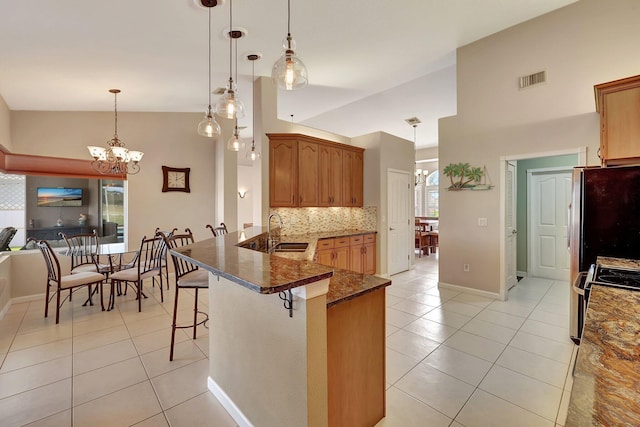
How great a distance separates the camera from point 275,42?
136 inches

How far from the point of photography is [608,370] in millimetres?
768

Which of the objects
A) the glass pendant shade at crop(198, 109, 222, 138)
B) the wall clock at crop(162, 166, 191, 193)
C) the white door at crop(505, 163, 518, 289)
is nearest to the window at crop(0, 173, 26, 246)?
the wall clock at crop(162, 166, 191, 193)

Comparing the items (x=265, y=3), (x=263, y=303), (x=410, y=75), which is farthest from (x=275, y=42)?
(x=263, y=303)

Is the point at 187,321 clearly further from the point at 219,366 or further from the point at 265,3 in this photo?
the point at 265,3

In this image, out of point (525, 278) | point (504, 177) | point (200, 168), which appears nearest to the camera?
point (504, 177)

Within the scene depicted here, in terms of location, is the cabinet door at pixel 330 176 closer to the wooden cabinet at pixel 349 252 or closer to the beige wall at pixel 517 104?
the wooden cabinet at pixel 349 252

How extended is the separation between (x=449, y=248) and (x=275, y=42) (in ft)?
13.2

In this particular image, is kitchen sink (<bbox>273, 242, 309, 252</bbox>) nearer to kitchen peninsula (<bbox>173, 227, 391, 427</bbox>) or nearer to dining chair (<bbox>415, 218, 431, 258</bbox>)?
kitchen peninsula (<bbox>173, 227, 391, 427</bbox>)

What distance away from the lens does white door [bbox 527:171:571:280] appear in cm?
500

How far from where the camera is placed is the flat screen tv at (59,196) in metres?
5.65

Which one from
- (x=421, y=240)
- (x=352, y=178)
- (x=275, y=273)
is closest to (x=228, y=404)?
(x=275, y=273)

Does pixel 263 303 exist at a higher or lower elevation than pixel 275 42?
lower

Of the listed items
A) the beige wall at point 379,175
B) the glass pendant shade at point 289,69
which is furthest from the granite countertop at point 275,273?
the beige wall at point 379,175

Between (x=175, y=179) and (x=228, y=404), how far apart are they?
4.75 m
